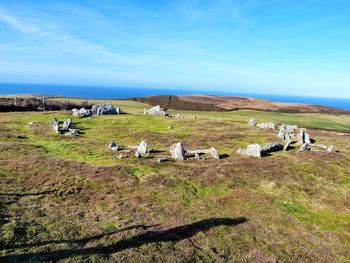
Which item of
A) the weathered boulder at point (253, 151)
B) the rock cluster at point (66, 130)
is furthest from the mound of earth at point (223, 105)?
the weathered boulder at point (253, 151)

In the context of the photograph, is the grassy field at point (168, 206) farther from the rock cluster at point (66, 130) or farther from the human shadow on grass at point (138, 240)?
the rock cluster at point (66, 130)

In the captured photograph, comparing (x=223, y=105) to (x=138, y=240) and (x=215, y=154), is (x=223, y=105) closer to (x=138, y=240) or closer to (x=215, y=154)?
(x=215, y=154)

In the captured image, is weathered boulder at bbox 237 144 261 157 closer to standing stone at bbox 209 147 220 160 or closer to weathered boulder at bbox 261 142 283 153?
weathered boulder at bbox 261 142 283 153

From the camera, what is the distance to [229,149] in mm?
44844

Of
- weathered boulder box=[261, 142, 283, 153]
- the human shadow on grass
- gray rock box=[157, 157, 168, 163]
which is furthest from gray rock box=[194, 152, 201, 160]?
the human shadow on grass

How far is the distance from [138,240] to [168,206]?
6050 millimetres

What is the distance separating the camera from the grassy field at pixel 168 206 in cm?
1881

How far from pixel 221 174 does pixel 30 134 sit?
35.0 m

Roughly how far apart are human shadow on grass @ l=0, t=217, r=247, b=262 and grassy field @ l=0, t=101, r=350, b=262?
6 centimetres

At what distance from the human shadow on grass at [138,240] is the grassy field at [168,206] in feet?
0.20

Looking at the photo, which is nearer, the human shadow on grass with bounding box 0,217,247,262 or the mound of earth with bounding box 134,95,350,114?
the human shadow on grass with bounding box 0,217,247,262

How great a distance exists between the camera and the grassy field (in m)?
18.8

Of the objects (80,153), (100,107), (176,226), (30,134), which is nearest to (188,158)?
(80,153)

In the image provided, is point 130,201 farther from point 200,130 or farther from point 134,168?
point 200,130
